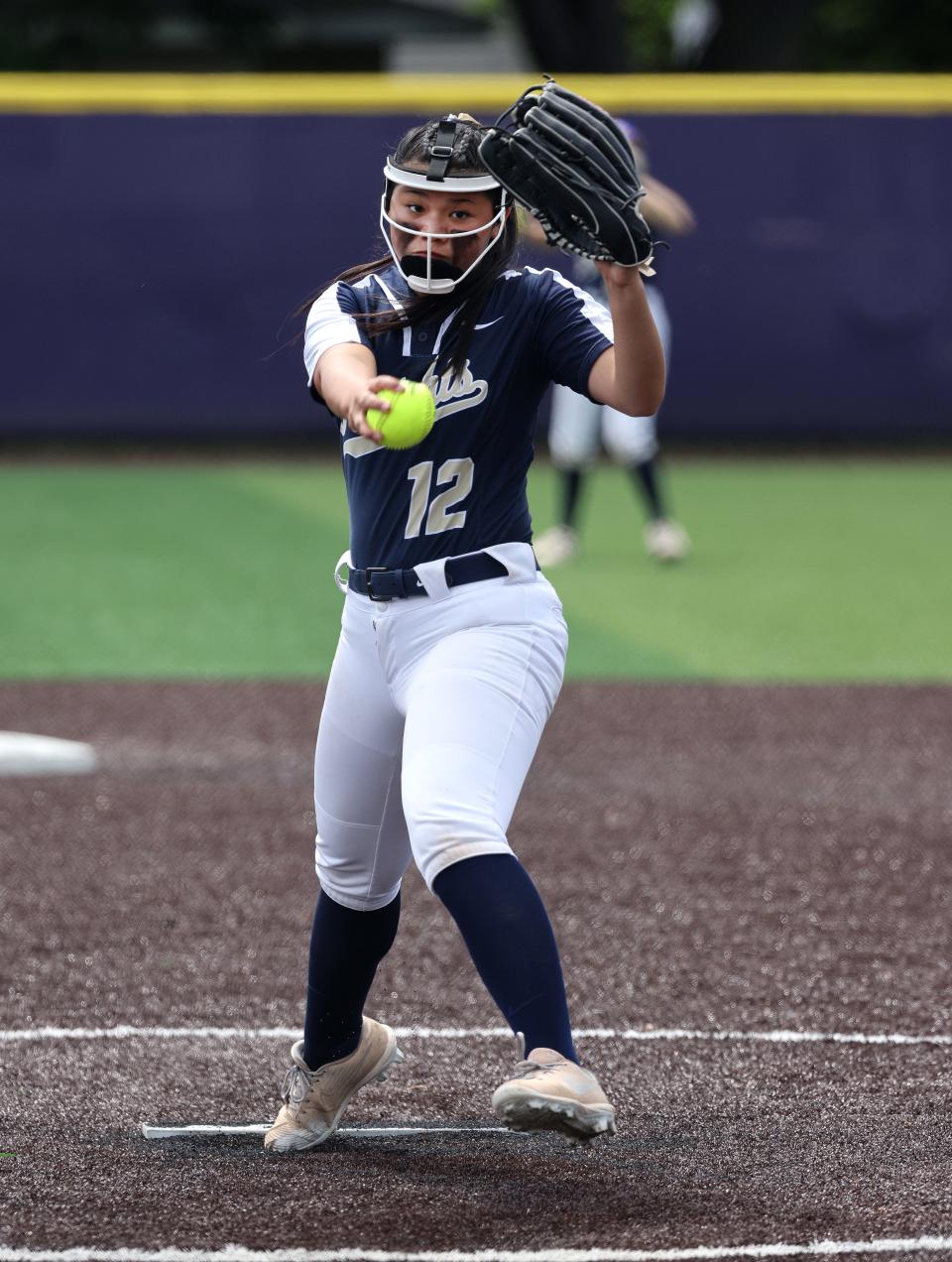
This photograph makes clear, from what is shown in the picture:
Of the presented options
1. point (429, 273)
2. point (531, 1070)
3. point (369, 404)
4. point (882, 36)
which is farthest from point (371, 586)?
point (882, 36)

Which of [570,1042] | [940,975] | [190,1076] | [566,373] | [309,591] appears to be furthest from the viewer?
[309,591]

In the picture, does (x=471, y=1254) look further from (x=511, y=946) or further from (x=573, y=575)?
(x=573, y=575)

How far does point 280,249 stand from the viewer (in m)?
15.4

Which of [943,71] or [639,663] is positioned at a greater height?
[639,663]

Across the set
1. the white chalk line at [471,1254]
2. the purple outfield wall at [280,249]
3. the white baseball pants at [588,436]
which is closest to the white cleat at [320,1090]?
the white chalk line at [471,1254]

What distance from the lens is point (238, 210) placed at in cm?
1531

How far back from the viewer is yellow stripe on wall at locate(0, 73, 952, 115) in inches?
594

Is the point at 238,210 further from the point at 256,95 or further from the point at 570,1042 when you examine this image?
the point at 570,1042

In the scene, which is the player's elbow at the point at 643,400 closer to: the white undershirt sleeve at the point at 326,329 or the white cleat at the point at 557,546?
the white undershirt sleeve at the point at 326,329

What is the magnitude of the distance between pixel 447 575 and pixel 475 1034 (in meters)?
1.43

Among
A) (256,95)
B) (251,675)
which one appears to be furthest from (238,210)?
(251,675)

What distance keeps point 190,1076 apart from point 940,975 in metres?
1.91

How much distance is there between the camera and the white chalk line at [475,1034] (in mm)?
4336

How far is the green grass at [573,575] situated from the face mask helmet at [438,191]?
5.30 metres
